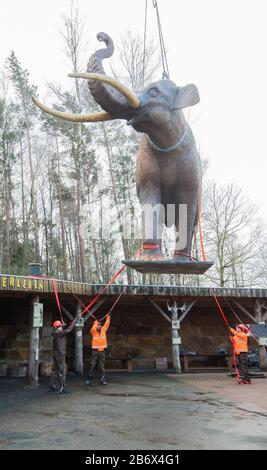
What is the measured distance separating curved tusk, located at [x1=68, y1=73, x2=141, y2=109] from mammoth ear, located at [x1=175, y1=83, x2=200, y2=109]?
317mm

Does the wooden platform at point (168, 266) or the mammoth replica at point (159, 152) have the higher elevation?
the mammoth replica at point (159, 152)

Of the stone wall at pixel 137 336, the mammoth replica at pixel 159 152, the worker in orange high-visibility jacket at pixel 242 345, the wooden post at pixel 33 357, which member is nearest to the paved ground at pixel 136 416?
the wooden post at pixel 33 357

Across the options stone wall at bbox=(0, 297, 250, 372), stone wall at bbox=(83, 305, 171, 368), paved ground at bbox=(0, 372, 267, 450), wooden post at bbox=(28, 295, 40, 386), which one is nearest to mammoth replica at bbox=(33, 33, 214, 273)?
paved ground at bbox=(0, 372, 267, 450)

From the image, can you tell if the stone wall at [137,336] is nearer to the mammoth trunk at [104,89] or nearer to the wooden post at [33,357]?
Result: the wooden post at [33,357]

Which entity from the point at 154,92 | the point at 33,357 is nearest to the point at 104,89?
the point at 154,92

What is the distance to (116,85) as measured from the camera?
2.48 meters

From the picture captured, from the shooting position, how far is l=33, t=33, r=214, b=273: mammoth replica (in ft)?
8.71

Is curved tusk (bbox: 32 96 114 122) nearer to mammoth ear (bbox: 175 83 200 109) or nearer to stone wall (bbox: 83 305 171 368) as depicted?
mammoth ear (bbox: 175 83 200 109)

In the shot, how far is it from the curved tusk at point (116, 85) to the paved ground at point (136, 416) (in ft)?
11.1

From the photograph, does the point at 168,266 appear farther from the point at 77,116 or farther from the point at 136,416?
the point at 136,416

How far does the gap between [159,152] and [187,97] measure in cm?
40

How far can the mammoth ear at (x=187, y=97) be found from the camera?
2871 millimetres

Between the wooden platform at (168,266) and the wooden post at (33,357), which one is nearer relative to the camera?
the wooden platform at (168,266)
